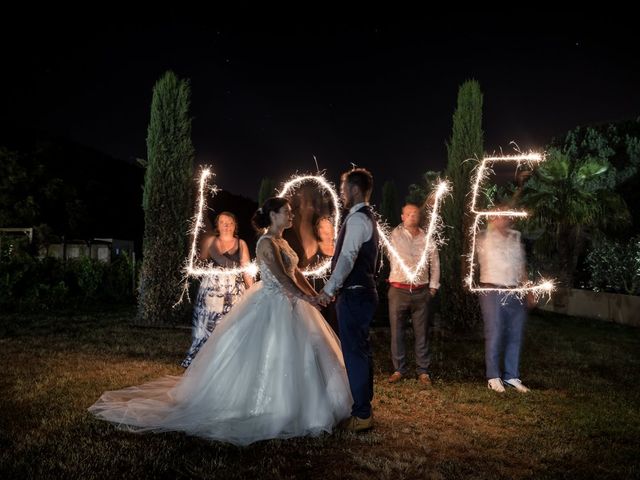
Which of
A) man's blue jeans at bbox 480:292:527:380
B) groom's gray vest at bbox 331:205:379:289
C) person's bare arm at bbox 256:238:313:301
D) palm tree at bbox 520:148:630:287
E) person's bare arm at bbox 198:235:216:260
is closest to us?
groom's gray vest at bbox 331:205:379:289

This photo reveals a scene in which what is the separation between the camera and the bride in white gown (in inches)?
198

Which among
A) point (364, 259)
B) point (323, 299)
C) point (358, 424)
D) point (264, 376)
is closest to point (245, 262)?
point (264, 376)

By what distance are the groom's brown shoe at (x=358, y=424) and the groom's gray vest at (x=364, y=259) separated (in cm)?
114

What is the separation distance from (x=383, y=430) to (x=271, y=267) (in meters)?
1.79

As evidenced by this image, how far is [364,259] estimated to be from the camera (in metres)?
5.12

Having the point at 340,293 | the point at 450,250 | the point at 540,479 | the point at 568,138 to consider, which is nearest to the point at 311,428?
the point at 340,293

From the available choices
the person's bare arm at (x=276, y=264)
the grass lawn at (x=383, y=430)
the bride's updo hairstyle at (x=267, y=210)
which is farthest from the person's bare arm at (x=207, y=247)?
the person's bare arm at (x=276, y=264)

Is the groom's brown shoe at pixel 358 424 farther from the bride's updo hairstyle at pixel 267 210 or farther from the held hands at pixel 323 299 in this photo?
the bride's updo hairstyle at pixel 267 210

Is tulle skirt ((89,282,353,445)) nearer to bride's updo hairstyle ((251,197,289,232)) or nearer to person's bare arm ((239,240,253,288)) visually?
bride's updo hairstyle ((251,197,289,232))

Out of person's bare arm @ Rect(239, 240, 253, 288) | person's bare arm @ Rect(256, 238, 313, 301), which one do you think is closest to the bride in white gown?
person's bare arm @ Rect(256, 238, 313, 301)

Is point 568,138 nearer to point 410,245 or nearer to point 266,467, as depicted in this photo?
point 410,245

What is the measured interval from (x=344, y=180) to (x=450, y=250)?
786 centimetres

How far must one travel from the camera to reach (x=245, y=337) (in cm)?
549

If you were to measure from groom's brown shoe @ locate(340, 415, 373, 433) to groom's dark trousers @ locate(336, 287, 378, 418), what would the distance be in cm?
3
